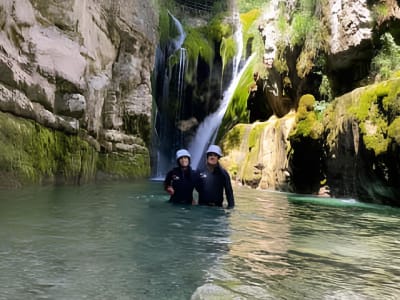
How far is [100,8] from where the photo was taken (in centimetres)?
1614

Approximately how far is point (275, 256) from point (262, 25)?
17387mm

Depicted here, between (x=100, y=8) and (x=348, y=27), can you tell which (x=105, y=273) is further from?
(x=100, y=8)

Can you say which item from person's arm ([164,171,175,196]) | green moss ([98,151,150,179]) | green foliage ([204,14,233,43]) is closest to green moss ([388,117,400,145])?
person's arm ([164,171,175,196])

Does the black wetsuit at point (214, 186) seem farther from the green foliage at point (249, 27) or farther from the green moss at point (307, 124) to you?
the green foliage at point (249, 27)

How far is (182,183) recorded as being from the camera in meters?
7.92

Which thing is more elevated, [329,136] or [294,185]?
[329,136]

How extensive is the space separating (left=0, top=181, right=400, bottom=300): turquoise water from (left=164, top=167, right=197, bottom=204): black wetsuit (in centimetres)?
104

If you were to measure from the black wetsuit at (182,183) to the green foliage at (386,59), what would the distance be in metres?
6.78

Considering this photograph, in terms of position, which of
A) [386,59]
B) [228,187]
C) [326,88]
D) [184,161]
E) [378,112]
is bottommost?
[228,187]

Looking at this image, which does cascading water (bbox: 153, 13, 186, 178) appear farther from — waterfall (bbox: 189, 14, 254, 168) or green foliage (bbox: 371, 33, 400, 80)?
green foliage (bbox: 371, 33, 400, 80)

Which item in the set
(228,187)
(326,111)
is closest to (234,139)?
(326,111)

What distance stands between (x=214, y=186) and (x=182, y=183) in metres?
0.57

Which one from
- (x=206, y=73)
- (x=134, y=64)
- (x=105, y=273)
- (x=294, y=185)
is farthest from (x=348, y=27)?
(x=206, y=73)

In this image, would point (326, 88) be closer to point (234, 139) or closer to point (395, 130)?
point (234, 139)
